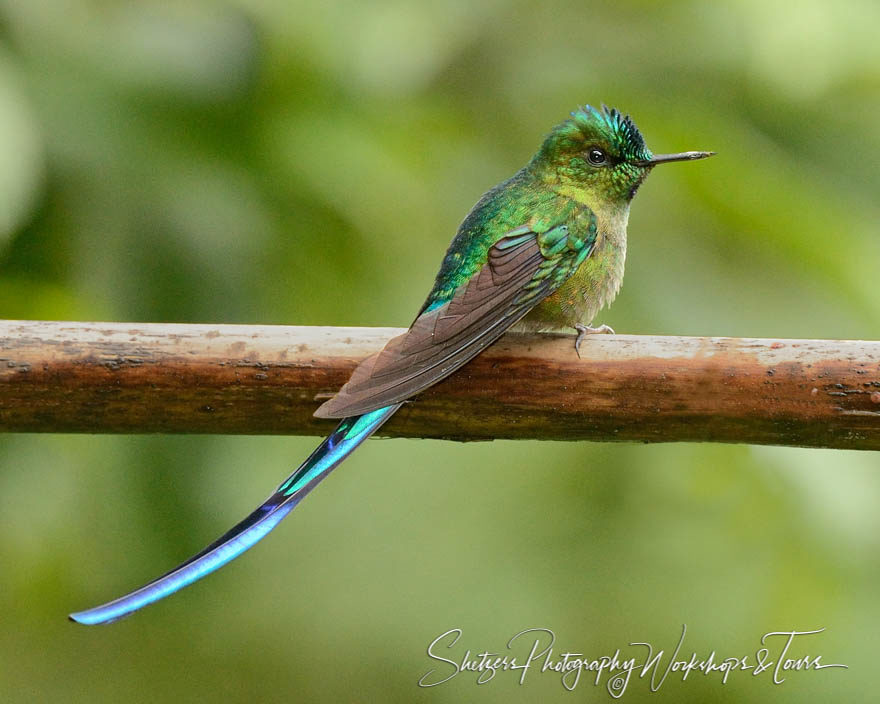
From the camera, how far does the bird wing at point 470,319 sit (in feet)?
8.18

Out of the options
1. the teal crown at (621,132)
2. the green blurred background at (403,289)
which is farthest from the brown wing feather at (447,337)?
the green blurred background at (403,289)

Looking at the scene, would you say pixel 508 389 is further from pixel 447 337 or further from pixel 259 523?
pixel 259 523

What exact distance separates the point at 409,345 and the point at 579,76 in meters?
2.33

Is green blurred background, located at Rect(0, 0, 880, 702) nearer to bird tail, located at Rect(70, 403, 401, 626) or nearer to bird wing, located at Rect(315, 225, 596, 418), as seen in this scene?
bird wing, located at Rect(315, 225, 596, 418)

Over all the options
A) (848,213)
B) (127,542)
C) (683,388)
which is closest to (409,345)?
(683,388)

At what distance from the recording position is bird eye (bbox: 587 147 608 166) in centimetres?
360

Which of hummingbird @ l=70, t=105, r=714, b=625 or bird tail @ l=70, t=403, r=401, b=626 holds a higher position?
hummingbird @ l=70, t=105, r=714, b=625

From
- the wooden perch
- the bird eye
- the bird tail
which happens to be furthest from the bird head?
the bird tail

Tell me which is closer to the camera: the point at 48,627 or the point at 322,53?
the point at 322,53

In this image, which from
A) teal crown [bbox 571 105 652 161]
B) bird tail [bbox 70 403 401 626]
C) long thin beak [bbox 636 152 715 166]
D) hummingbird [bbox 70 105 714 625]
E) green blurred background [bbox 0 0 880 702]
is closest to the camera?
bird tail [bbox 70 403 401 626]

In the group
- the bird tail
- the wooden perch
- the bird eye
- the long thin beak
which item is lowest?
the bird tail

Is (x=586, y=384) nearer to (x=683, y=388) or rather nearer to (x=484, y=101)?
(x=683, y=388)

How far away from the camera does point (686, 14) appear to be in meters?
4.67

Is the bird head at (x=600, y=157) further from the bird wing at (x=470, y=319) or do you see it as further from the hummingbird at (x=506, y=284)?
the bird wing at (x=470, y=319)
